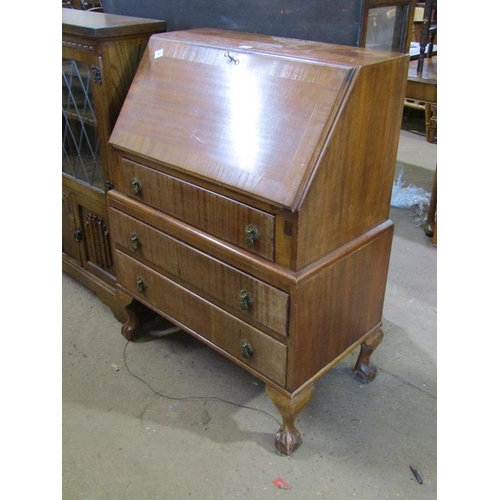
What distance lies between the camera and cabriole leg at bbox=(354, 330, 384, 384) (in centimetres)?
186

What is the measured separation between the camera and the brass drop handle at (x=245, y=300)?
4.83 feet

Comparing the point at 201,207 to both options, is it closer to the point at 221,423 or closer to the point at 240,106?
the point at 240,106

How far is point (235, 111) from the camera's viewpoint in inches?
55.4

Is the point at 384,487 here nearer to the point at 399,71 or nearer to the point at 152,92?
the point at 399,71

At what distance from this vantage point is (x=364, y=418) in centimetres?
177

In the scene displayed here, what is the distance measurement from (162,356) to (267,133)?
107cm

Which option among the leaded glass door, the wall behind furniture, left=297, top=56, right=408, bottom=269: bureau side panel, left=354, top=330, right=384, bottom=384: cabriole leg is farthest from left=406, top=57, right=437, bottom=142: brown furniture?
the leaded glass door

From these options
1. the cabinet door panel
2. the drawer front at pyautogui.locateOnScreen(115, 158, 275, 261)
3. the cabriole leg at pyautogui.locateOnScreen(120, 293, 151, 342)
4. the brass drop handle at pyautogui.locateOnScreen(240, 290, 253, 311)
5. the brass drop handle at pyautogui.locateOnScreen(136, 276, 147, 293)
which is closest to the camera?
the drawer front at pyautogui.locateOnScreen(115, 158, 275, 261)

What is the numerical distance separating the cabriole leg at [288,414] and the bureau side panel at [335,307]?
0.04 metres

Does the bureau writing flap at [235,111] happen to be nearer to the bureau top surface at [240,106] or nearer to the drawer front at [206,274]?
the bureau top surface at [240,106]

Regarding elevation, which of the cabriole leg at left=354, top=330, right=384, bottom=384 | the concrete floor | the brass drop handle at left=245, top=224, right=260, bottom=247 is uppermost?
the brass drop handle at left=245, top=224, right=260, bottom=247

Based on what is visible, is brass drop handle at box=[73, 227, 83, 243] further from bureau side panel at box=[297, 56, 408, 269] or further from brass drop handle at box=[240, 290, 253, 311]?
bureau side panel at box=[297, 56, 408, 269]

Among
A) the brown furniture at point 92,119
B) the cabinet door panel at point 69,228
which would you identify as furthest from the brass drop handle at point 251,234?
the cabinet door panel at point 69,228

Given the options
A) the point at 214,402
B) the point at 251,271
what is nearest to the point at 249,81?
the point at 251,271
